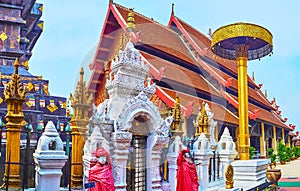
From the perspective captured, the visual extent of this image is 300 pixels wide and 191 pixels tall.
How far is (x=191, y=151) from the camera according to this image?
7.49 m

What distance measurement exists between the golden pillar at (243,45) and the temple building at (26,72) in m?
7.79

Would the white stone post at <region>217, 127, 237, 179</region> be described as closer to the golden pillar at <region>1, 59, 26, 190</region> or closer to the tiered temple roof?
the tiered temple roof

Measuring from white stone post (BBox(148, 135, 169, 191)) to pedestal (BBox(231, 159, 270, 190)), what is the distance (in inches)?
88.1

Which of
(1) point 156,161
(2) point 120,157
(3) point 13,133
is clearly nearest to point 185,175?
(1) point 156,161

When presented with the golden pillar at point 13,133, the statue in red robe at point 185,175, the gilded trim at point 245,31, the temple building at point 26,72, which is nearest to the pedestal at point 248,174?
the statue in red robe at point 185,175

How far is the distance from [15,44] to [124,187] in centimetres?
883

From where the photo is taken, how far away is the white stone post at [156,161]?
643cm

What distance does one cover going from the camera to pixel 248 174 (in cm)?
770

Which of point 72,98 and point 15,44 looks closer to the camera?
point 72,98

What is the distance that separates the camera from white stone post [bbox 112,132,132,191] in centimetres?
577

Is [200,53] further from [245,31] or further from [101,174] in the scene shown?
[101,174]

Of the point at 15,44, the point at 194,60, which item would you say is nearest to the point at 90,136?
the point at 15,44

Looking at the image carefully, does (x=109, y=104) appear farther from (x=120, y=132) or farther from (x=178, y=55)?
(x=178, y=55)

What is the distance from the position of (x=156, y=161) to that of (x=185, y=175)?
65 centimetres
